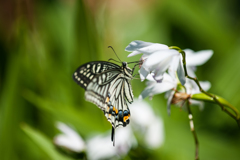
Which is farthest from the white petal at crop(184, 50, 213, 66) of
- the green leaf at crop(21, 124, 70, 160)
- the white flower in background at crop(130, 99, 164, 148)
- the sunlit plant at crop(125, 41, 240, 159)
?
the green leaf at crop(21, 124, 70, 160)

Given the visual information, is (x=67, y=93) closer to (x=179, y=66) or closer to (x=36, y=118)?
(x=36, y=118)

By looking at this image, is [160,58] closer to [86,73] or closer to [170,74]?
[170,74]

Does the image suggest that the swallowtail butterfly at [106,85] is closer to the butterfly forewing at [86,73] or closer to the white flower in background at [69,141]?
the butterfly forewing at [86,73]

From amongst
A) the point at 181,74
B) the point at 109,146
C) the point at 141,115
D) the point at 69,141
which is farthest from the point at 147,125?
the point at 181,74

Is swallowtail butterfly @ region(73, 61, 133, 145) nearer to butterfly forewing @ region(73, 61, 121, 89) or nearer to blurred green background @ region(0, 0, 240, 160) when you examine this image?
butterfly forewing @ region(73, 61, 121, 89)

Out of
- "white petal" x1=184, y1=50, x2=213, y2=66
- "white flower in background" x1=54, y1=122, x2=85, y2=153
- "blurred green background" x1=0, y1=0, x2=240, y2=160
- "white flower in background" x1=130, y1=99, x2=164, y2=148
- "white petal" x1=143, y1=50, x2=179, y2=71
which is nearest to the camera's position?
"white petal" x1=143, y1=50, x2=179, y2=71

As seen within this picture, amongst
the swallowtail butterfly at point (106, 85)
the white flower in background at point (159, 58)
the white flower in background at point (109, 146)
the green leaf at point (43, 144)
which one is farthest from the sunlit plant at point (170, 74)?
the green leaf at point (43, 144)

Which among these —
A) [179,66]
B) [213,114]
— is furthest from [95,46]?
[179,66]
